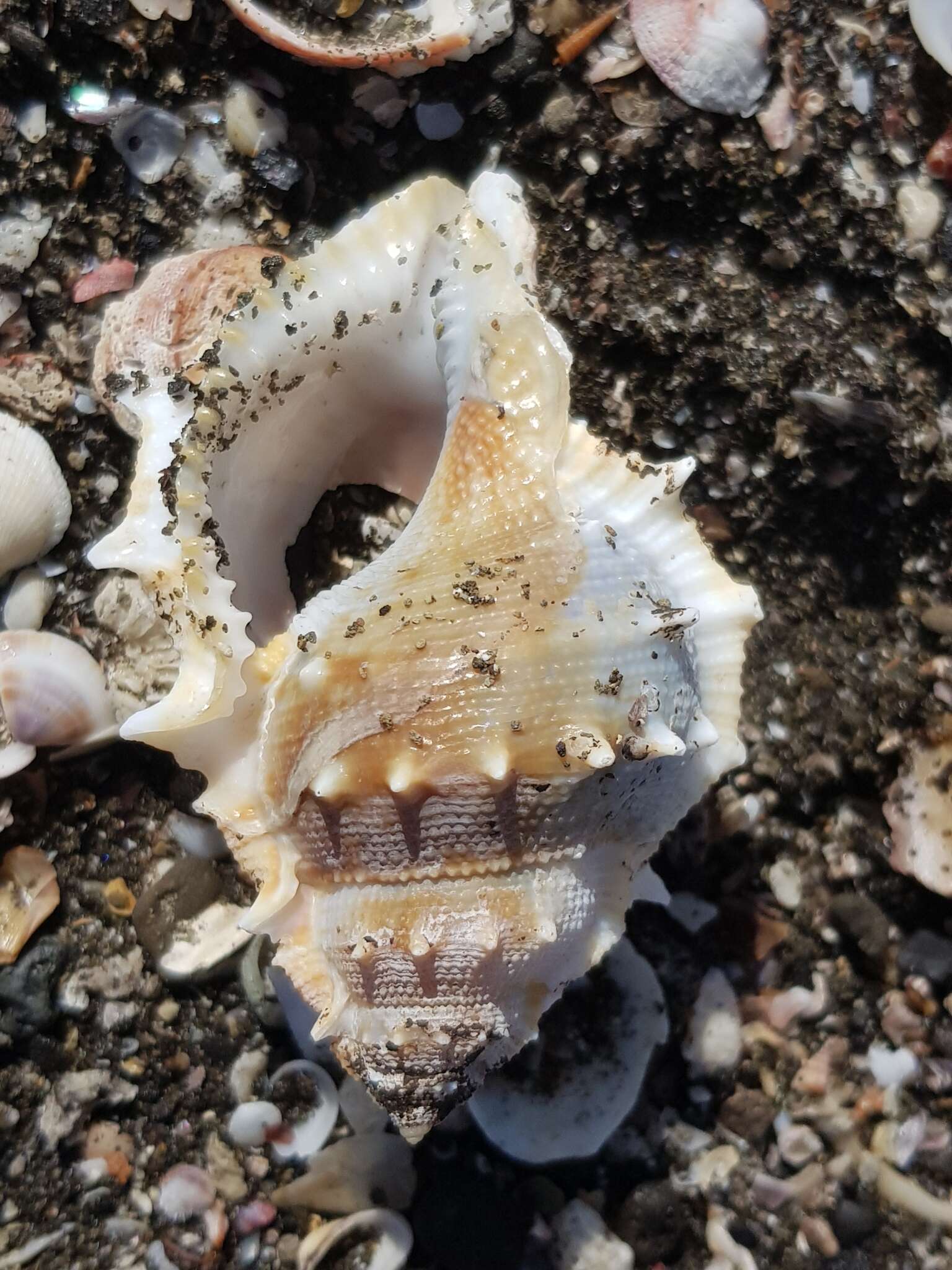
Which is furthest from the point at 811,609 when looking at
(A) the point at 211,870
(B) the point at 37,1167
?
(B) the point at 37,1167

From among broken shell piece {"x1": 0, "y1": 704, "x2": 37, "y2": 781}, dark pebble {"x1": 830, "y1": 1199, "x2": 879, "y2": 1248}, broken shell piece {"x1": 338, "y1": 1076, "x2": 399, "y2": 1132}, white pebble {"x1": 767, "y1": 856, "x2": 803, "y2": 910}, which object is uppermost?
white pebble {"x1": 767, "y1": 856, "x2": 803, "y2": 910}

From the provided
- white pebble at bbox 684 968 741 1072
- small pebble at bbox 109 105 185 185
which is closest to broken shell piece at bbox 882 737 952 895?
white pebble at bbox 684 968 741 1072

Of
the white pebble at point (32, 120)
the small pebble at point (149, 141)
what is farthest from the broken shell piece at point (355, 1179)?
the white pebble at point (32, 120)

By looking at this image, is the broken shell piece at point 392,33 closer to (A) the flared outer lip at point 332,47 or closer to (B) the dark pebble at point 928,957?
(A) the flared outer lip at point 332,47

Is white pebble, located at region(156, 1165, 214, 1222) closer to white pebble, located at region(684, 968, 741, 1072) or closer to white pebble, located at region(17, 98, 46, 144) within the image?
white pebble, located at region(684, 968, 741, 1072)

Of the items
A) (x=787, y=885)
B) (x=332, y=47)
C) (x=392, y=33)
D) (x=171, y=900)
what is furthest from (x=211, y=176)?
(x=787, y=885)

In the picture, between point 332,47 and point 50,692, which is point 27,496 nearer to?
point 50,692
